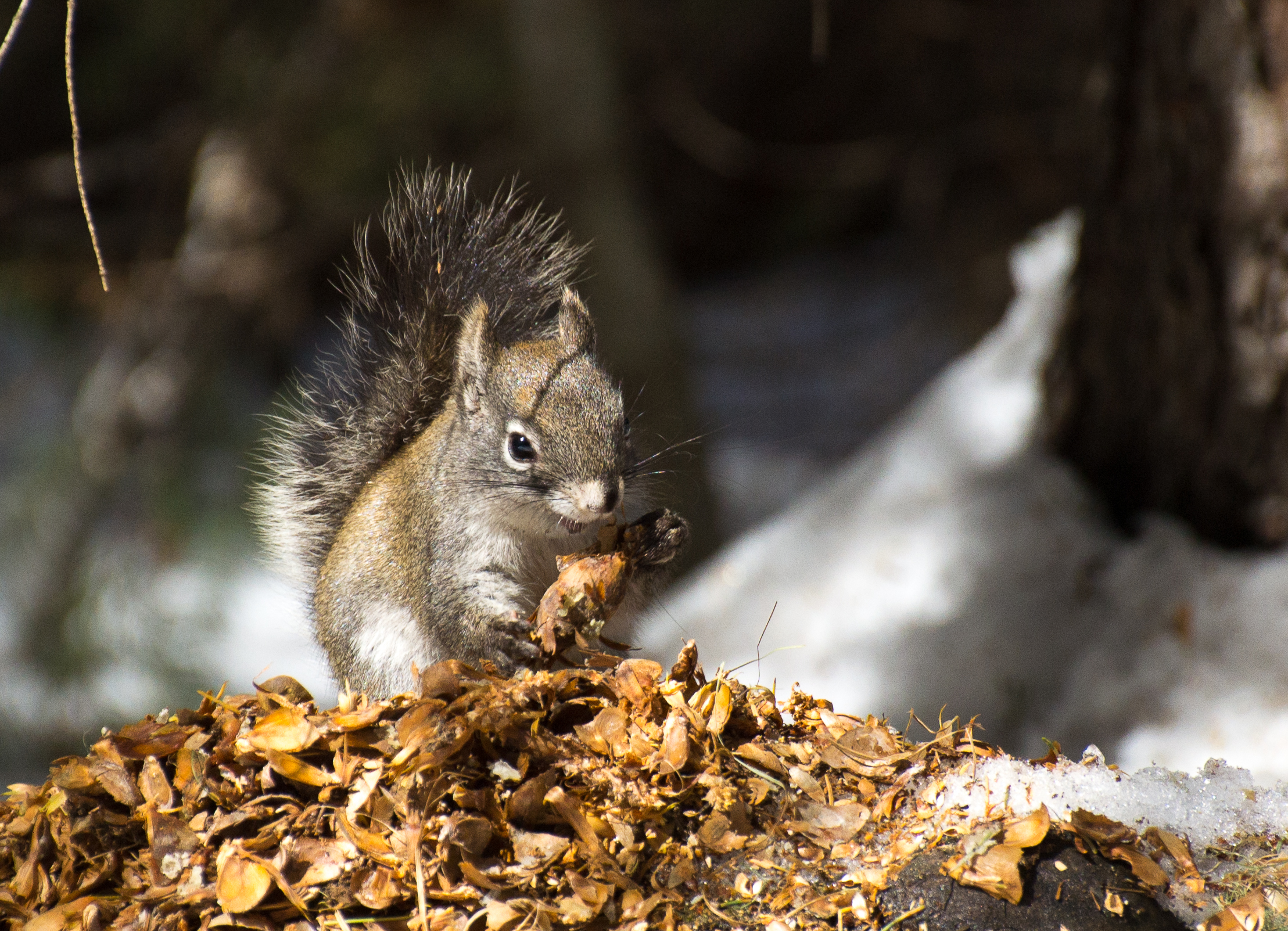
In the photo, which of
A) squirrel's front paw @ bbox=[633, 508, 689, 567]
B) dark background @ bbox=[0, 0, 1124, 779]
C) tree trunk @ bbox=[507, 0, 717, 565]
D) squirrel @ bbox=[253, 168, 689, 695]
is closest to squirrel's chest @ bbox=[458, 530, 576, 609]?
squirrel @ bbox=[253, 168, 689, 695]

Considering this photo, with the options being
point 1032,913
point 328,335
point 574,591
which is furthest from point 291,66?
point 1032,913

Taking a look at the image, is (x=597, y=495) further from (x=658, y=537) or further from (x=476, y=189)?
(x=476, y=189)

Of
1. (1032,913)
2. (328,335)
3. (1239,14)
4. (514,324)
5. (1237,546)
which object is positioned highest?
(328,335)

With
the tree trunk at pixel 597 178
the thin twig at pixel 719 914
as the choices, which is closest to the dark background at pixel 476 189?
the tree trunk at pixel 597 178

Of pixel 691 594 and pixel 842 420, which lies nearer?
pixel 691 594

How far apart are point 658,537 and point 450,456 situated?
274mm

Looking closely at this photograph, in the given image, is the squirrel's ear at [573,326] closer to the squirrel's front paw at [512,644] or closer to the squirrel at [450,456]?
the squirrel at [450,456]

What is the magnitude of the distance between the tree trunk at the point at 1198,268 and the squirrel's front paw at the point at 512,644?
106cm

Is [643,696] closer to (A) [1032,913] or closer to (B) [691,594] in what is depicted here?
(A) [1032,913]

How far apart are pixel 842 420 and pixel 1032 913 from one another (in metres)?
2.80

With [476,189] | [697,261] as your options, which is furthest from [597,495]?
[697,261]

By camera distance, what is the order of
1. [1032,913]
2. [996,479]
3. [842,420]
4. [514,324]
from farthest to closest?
[842,420] < [996,479] < [514,324] < [1032,913]

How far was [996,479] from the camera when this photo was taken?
1.76 m

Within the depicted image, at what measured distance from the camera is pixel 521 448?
3.52ft
